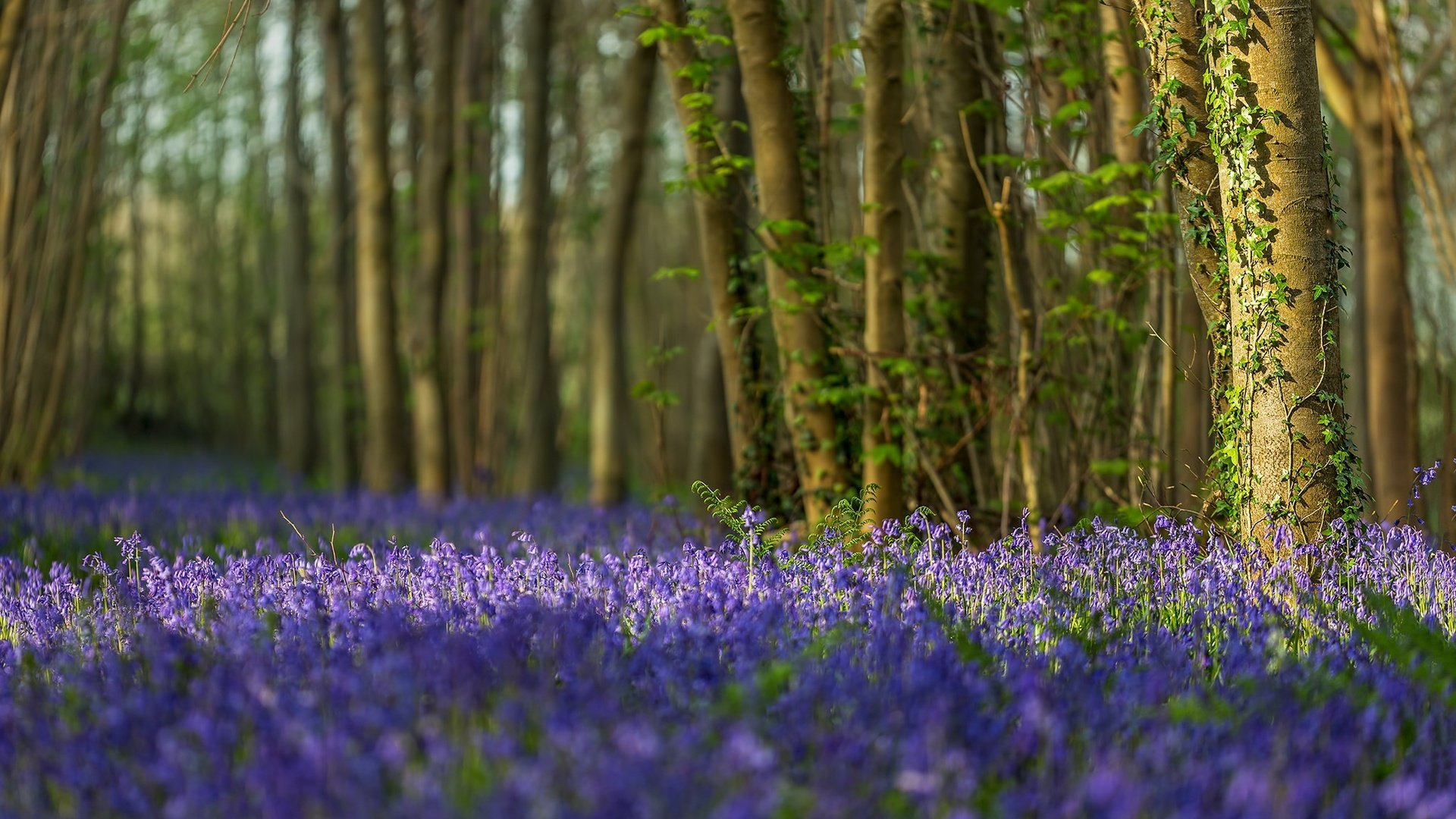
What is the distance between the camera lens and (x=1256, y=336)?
15.8 feet

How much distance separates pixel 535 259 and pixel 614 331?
38.1 inches

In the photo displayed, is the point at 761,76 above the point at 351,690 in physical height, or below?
above

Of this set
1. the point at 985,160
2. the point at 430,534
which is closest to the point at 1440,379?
the point at 985,160

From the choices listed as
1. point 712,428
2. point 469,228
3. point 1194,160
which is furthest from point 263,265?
point 1194,160

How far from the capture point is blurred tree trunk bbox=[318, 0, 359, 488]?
12.4m

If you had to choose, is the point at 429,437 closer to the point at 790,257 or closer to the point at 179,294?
the point at 790,257

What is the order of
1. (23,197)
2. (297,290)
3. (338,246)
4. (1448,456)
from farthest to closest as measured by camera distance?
1. (297,290)
2. (338,246)
3. (23,197)
4. (1448,456)

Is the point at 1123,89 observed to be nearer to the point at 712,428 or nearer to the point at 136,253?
the point at 712,428

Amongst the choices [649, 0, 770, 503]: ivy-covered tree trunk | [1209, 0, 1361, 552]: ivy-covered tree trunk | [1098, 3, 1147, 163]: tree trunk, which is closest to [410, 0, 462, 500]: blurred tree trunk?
[649, 0, 770, 503]: ivy-covered tree trunk

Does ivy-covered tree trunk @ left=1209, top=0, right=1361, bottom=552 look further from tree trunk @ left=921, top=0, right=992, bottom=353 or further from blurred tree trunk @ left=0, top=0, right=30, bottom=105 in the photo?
blurred tree trunk @ left=0, top=0, right=30, bottom=105

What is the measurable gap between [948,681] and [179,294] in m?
28.8

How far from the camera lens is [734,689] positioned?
7.63 feet

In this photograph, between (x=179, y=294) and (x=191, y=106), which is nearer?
(x=191, y=106)

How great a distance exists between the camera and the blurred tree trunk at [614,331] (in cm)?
1025
